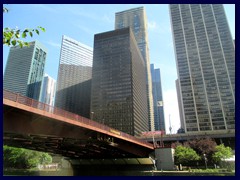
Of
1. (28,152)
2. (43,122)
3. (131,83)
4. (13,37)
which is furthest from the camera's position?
(131,83)

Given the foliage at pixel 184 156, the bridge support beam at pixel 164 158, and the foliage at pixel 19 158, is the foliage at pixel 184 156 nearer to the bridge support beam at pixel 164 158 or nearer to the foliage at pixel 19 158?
the bridge support beam at pixel 164 158

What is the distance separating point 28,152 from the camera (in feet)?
218

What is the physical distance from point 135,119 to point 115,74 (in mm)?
42654

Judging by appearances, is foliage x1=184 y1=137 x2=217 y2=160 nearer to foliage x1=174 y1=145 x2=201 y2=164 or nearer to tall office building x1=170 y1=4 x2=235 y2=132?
foliage x1=174 y1=145 x2=201 y2=164

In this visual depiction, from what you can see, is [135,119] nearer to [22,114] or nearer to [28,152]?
[28,152]

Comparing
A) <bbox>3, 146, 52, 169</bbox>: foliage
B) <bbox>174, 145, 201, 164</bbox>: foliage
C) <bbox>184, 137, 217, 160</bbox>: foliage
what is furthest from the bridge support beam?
<bbox>3, 146, 52, 169</bbox>: foliage

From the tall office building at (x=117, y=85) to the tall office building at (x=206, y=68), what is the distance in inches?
1539

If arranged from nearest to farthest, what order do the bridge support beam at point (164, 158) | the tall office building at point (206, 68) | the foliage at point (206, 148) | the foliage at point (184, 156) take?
1. the foliage at point (184, 156)
2. the bridge support beam at point (164, 158)
3. the foliage at point (206, 148)
4. the tall office building at point (206, 68)

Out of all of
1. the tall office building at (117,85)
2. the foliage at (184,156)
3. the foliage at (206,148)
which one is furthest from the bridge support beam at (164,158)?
the tall office building at (117,85)

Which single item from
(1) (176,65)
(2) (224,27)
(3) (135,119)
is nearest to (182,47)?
(1) (176,65)

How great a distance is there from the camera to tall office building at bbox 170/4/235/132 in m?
156

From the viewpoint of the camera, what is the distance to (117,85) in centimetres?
17588

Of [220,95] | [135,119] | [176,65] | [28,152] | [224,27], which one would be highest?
[224,27]

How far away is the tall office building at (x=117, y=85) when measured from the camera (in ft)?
544
